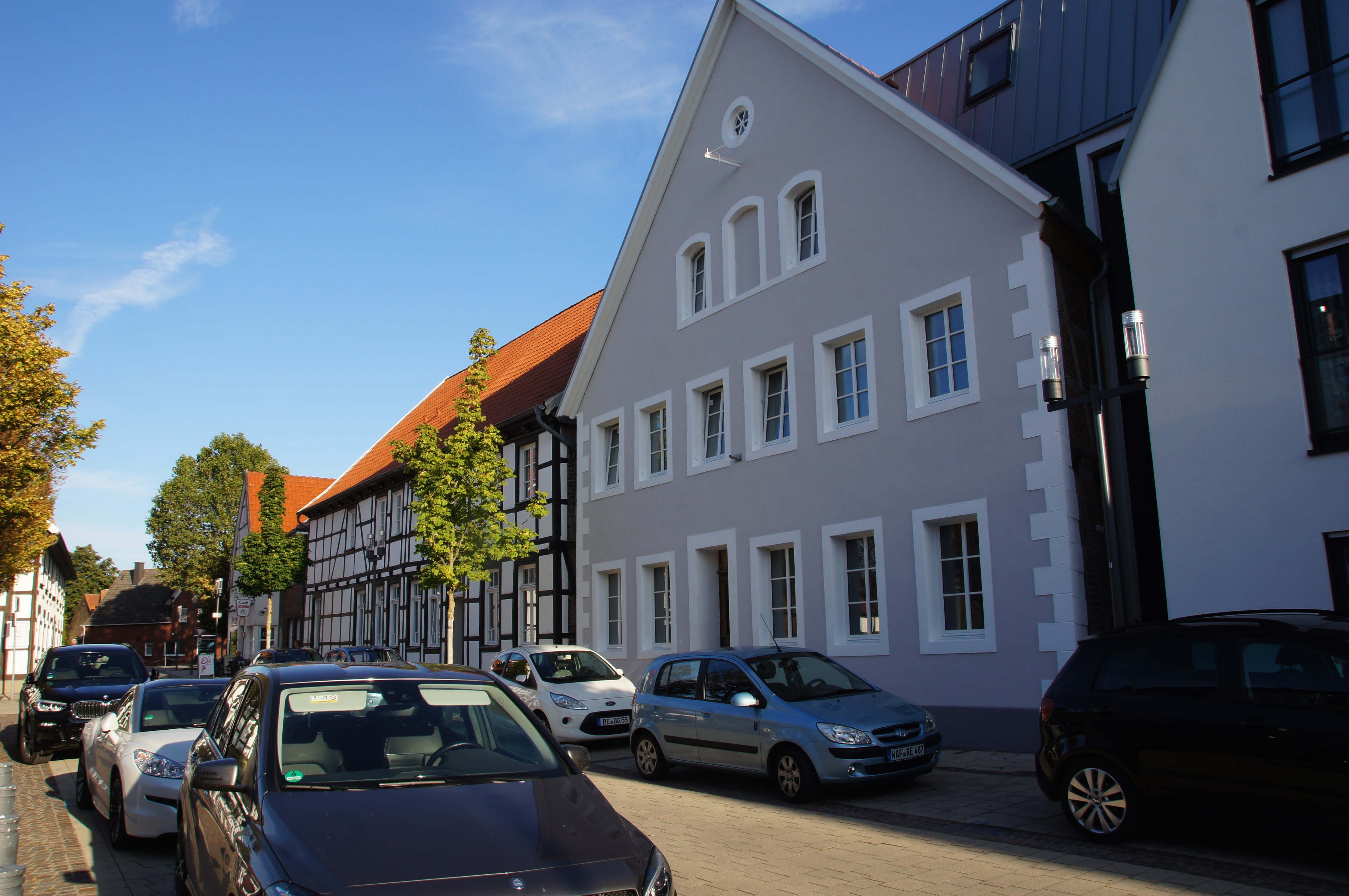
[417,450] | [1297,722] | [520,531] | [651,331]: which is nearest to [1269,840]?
[1297,722]

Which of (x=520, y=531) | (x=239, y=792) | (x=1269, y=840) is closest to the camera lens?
(x=239, y=792)

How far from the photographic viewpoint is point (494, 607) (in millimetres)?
24719

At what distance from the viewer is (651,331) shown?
763 inches

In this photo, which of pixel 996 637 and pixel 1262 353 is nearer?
pixel 1262 353

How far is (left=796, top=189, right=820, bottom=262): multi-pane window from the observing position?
15664mm

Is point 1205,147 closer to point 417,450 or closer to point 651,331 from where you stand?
point 651,331

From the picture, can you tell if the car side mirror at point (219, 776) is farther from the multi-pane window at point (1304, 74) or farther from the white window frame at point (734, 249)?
the white window frame at point (734, 249)

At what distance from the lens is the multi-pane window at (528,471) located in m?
23.4

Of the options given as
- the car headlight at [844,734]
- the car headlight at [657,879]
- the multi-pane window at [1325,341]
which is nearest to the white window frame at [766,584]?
the car headlight at [844,734]

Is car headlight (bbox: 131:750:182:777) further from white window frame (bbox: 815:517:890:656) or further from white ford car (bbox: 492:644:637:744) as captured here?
white window frame (bbox: 815:517:890:656)

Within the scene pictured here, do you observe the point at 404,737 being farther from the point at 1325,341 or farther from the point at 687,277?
the point at 687,277

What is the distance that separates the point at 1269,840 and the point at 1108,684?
1.34 metres

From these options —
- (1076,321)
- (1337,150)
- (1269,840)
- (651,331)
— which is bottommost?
(1269,840)

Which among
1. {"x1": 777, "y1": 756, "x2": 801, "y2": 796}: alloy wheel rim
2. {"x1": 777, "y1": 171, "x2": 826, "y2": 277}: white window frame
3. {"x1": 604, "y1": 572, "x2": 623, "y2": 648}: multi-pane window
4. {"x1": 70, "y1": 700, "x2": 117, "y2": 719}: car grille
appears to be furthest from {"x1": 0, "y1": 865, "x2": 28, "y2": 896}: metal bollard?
{"x1": 604, "y1": 572, "x2": 623, "y2": 648}: multi-pane window
